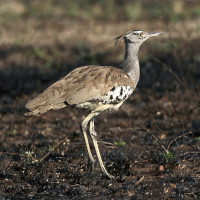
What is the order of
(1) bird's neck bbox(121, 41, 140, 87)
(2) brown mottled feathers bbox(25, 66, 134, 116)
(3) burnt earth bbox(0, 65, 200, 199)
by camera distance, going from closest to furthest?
(3) burnt earth bbox(0, 65, 200, 199), (2) brown mottled feathers bbox(25, 66, 134, 116), (1) bird's neck bbox(121, 41, 140, 87)

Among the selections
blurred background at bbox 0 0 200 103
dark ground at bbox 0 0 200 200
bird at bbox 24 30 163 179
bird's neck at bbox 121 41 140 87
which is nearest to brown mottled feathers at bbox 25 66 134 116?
bird at bbox 24 30 163 179

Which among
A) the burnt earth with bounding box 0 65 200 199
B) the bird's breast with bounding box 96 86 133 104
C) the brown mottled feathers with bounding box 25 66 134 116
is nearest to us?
the burnt earth with bounding box 0 65 200 199

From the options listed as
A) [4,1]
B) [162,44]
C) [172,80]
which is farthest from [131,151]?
[4,1]

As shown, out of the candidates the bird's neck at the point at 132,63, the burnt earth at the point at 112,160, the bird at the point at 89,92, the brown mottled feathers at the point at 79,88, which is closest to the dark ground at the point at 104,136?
the burnt earth at the point at 112,160

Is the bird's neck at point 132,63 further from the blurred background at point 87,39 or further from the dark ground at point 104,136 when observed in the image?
the blurred background at point 87,39

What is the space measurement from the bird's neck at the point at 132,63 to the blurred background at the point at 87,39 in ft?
3.63

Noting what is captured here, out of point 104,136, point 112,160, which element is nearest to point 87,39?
point 104,136

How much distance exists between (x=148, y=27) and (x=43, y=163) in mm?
7545

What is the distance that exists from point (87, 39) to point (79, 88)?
23.8 feet

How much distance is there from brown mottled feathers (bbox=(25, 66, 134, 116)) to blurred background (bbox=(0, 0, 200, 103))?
5.74 feet

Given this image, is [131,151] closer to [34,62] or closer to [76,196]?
[76,196]

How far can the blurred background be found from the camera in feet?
28.3

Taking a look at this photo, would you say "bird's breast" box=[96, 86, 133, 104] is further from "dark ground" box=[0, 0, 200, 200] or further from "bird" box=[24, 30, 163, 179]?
"dark ground" box=[0, 0, 200, 200]

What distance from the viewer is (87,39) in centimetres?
1177
